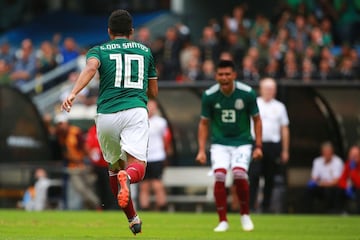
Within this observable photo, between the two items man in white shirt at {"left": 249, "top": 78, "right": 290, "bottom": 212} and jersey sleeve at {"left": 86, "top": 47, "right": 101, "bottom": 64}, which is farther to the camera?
man in white shirt at {"left": 249, "top": 78, "right": 290, "bottom": 212}

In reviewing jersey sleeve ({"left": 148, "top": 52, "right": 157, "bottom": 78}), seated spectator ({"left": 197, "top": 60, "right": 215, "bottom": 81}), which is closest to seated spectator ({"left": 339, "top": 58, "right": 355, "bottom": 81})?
seated spectator ({"left": 197, "top": 60, "right": 215, "bottom": 81})

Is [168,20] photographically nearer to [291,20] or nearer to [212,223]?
[291,20]

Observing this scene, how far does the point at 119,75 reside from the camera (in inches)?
540

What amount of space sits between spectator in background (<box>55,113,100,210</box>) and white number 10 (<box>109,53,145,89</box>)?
14333 millimetres

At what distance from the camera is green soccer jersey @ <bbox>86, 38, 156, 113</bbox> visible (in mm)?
13672

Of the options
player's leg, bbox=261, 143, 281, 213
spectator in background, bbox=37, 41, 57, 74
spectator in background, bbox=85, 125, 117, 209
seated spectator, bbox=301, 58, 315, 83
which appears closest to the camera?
player's leg, bbox=261, 143, 281, 213

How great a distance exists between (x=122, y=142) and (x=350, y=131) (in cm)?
1319

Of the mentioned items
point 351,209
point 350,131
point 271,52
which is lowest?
point 351,209

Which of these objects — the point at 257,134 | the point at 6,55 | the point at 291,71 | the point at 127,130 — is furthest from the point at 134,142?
the point at 6,55

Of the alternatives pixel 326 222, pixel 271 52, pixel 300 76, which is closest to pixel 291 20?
pixel 271 52

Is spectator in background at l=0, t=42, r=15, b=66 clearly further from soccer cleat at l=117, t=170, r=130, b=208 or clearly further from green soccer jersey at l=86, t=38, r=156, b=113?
soccer cleat at l=117, t=170, r=130, b=208

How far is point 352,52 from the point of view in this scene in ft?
96.3

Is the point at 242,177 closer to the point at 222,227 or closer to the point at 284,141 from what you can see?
the point at 222,227

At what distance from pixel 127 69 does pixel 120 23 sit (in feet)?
1.67
